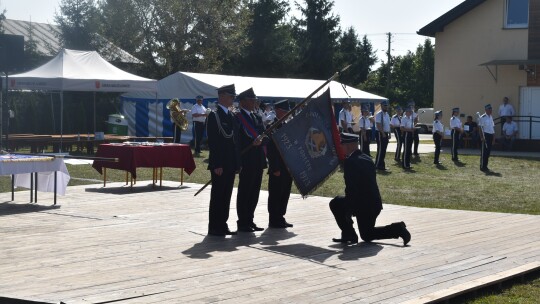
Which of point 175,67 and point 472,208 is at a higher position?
point 175,67

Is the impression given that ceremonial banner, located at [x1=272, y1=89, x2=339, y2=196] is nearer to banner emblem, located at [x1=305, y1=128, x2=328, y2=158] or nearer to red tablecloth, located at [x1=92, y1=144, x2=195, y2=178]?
banner emblem, located at [x1=305, y1=128, x2=328, y2=158]

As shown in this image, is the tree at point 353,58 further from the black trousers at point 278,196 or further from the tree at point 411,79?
the black trousers at point 278,196

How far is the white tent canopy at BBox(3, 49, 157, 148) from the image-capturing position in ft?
89.4

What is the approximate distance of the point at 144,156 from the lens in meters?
17.4

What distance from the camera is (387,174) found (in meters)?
24.4

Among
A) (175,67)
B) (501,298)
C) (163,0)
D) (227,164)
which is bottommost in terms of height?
(501,298)

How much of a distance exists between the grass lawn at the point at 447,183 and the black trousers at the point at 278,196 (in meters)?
4.40

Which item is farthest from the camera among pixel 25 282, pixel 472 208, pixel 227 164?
pixel 472 208

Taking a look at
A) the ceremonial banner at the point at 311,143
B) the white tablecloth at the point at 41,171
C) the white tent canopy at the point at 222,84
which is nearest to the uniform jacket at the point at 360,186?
the ceremonial banner at the point at 311,143

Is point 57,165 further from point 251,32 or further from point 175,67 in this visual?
point 251,32

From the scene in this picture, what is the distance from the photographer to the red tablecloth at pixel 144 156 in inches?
677

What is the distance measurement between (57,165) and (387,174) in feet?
38.0

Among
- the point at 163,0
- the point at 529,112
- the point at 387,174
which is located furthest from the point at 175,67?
the point at 387,174

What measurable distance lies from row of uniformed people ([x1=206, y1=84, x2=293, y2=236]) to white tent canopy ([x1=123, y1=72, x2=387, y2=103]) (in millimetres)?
20455
